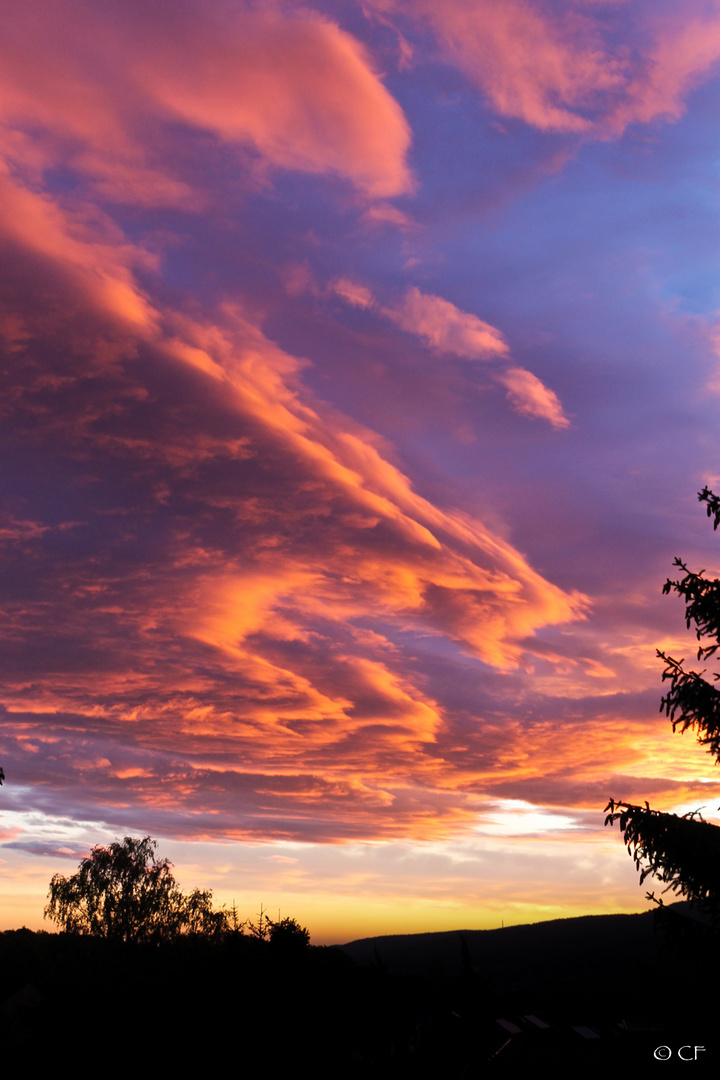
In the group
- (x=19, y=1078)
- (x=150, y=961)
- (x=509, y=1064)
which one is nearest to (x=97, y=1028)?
(x=19, y=1078)

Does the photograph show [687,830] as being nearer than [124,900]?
Yes

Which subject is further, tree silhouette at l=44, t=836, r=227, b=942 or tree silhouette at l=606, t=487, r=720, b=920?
tree silhouette at l=44, t=836, r=227, b=942

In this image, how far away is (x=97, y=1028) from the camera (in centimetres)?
2248

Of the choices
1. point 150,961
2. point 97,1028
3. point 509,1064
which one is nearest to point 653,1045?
point 97,1028

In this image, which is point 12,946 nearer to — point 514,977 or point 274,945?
point 274,945

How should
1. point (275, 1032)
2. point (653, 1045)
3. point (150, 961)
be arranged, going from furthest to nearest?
point (150, 961) → point (275, 1032) → point (653, 1045)

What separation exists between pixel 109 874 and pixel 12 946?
37598 millimetres

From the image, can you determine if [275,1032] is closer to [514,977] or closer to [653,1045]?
[653,1045]

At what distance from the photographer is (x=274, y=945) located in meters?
24.6

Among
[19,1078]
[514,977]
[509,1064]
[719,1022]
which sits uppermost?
[719,1022]

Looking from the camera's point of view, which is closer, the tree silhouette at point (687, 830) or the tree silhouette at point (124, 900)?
the tree silhouette at point (687, 830)

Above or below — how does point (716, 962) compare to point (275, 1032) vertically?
above

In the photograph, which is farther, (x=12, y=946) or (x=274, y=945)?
(x=12, y=946)

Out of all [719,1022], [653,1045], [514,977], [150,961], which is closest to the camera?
[719,1022]
